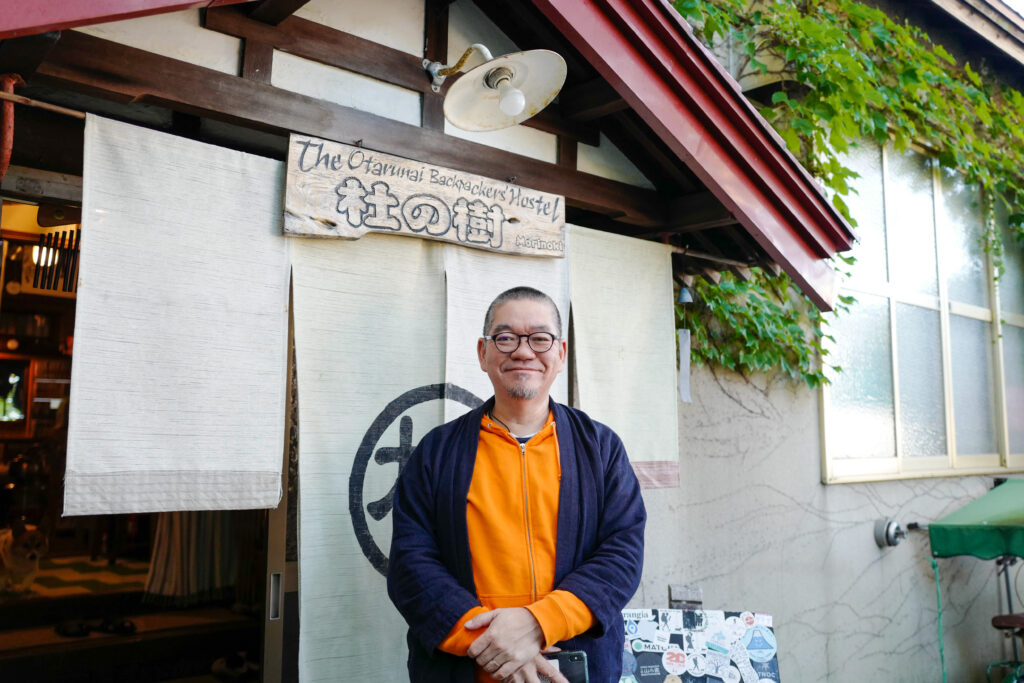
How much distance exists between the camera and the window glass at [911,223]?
726 cm

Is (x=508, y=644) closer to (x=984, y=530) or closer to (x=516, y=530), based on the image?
(x=516, y=530)

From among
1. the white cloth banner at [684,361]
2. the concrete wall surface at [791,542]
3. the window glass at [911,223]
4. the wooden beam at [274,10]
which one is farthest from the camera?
the window glass at [911,223]

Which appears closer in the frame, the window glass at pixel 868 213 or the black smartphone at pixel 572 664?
the black smartphone at pixel 572 664

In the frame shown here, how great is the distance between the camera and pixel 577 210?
4496mm

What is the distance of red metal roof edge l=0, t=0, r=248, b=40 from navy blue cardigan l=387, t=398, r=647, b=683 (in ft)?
5.46

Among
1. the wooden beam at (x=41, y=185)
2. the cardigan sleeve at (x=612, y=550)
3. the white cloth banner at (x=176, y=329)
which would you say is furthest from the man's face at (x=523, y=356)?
the wooden beam at (x=41, y=185)

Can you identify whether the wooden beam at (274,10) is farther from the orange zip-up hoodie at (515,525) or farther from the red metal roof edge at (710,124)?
the orange zip-up hoodie at (515,525)

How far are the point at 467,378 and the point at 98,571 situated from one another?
612 centimetres

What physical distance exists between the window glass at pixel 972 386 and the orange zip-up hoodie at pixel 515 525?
683 cm

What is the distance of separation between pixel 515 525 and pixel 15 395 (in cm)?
763

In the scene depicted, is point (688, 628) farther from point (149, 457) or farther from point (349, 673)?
point (149, 457)

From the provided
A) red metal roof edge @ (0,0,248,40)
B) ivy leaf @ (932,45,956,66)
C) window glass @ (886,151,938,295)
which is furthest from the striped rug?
ivy leaf @ (932,45,956,66)

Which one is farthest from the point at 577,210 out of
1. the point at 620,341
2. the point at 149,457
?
the point at 149,457

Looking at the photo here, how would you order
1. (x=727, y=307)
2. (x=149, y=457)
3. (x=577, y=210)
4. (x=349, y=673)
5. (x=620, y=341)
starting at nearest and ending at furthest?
(x=149, y=457) < (x=349, y=673) < (x=620, y=341) < (x=577, y=210) < (x=727, y=307)
